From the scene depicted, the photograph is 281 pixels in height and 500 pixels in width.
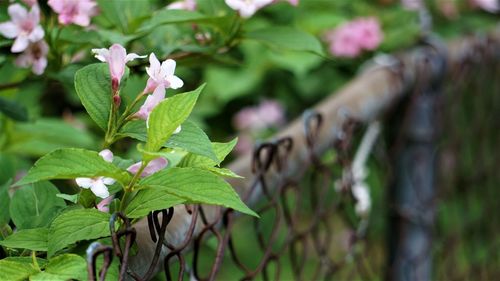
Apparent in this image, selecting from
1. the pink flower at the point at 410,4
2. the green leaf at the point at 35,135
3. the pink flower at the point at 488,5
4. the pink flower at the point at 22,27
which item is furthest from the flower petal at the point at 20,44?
the pink flower at the point at 488,5

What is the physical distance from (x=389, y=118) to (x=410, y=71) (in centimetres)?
12

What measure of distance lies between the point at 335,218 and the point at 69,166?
3039 millimetres

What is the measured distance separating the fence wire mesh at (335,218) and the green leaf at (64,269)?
0.06 feet

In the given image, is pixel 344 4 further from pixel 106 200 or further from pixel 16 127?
pixel 106 200

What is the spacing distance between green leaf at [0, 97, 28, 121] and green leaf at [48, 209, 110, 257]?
48 cm

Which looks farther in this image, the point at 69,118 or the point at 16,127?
the point at 69,118

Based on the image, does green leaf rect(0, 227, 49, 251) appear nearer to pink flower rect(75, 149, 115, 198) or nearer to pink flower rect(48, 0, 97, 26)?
pink flower rect(75, 149, 115, 198)

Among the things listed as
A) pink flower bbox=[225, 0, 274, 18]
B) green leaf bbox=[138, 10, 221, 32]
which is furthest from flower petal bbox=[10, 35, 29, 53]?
pink flower bbox=[225, 0, 274, 18]

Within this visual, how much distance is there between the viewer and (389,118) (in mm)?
2055

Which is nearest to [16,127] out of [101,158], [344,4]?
[101,158]

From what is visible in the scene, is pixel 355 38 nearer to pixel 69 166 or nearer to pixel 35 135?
pixel 35 135

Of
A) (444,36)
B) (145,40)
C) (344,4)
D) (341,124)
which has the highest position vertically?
(145,40)

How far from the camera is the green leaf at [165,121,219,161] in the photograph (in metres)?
0.73

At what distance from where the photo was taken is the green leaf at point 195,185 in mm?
703
